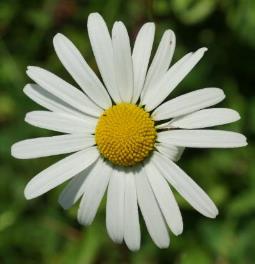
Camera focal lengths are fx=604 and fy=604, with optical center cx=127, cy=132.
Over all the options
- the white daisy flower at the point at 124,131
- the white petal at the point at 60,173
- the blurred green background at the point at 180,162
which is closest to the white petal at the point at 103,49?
the white daisy flower at the point at 124,131

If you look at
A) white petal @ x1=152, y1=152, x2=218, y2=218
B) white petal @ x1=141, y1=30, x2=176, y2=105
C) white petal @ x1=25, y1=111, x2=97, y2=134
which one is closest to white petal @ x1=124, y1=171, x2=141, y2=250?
white petal @ x1=152, y1=152, x2=218, y2=218

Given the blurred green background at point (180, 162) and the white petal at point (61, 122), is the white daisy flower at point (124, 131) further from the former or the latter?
the blurred green background at point (180, 162)

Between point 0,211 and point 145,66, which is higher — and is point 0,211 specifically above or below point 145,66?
below

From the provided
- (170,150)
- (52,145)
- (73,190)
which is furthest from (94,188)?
(170,150)

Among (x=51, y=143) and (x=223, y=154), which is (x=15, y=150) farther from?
(x=223, y=154)

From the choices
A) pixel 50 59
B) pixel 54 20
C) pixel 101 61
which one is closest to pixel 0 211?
pixel 50 59

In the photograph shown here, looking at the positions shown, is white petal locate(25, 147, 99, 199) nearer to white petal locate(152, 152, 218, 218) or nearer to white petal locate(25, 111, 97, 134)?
white petal locate(25, 111, 97, 134)
